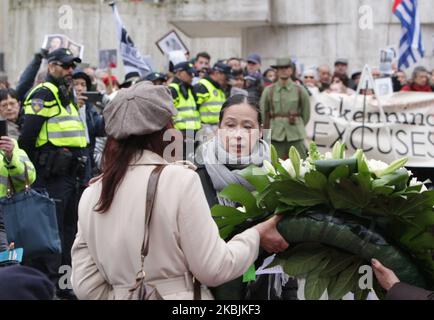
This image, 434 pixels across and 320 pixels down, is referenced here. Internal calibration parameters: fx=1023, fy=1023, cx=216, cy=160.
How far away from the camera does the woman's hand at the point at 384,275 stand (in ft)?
14.3

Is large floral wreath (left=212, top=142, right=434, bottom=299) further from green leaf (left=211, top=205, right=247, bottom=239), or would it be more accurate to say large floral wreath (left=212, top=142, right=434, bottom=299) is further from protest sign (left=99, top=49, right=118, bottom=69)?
protest sign (left=99, top=49, right=118, bottom=69)

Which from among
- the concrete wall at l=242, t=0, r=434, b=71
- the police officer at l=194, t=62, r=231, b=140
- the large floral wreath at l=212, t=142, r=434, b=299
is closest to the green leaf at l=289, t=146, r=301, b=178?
the large floral wreath at l=212, t=142, r=434, b=299

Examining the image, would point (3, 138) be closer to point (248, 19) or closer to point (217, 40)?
point (248, 19)

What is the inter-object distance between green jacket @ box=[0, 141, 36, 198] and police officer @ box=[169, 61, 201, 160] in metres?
5.32

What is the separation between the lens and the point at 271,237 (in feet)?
14.7

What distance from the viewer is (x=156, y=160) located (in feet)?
13.1

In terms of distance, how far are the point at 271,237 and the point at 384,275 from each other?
512 mm

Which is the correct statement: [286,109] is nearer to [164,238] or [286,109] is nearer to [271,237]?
[271,237]

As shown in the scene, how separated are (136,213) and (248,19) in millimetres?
17180

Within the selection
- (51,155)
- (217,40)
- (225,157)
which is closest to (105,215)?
(225,157)

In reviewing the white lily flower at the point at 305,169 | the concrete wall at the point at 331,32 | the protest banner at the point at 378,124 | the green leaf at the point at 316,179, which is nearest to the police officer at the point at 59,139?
the white lily flower at the point at 305,169

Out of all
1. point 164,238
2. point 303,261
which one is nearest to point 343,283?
point 303,261

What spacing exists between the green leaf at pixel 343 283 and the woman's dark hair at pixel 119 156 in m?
1.11

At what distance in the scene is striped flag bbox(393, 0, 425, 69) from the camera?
57.2 ft
